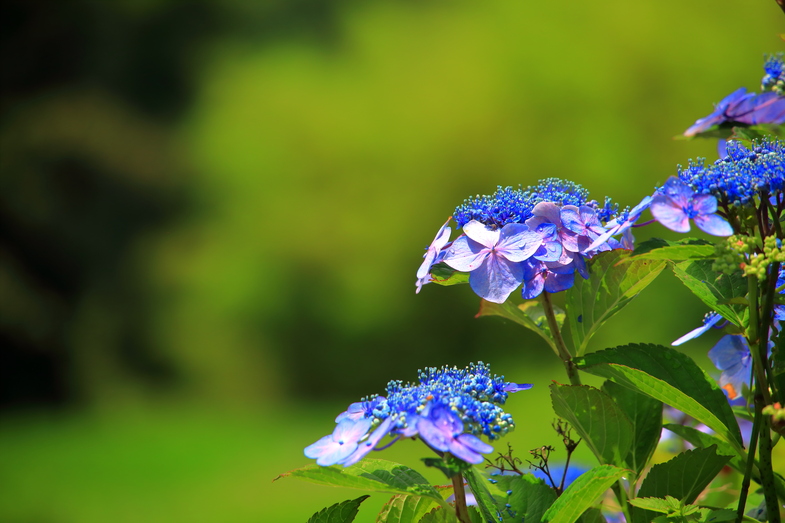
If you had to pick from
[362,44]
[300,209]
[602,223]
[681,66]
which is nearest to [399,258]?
[300,209]

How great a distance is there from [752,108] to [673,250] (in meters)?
0.13

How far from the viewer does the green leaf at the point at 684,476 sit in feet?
1.35

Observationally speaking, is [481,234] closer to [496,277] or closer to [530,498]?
[496,277]

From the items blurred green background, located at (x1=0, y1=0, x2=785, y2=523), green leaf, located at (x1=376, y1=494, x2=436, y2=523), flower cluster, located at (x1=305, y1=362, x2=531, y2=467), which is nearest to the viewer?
flower cluster, located at (x1=305, y1=362, x2=531, y2=467)

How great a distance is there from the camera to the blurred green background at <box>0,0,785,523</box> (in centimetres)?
253

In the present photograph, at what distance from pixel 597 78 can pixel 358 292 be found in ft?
3.95

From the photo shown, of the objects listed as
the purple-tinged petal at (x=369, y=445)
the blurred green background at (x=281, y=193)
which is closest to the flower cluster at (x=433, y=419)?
the purple-tinged petal at (x=369, y=445)

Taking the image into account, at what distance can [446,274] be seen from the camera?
44 cm

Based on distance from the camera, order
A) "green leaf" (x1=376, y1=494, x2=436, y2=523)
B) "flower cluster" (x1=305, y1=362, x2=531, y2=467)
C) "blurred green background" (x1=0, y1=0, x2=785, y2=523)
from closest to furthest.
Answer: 1. "flower cluster" (x1=305, y1=362, x2=531, y2=467)
2. "green leaf" (x1=376, y1=494, x2=436, y2=523)
3. "blurred green background" (x1=0, y1=0, x2=785, y2=523)

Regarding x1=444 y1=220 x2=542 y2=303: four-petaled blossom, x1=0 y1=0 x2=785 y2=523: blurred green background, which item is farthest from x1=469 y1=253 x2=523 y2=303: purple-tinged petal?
x1=0 y1=0 x2=785 y2=523: blurred green background

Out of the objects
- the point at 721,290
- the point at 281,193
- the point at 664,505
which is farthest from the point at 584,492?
the point at 281,193

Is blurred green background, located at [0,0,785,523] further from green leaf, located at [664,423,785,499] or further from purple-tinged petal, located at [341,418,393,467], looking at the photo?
purple-tinged petal, located at [341,418,393,467]

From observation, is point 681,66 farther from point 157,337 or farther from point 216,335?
point 157,337

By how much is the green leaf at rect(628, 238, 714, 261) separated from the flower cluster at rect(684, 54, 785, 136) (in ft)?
0.28
